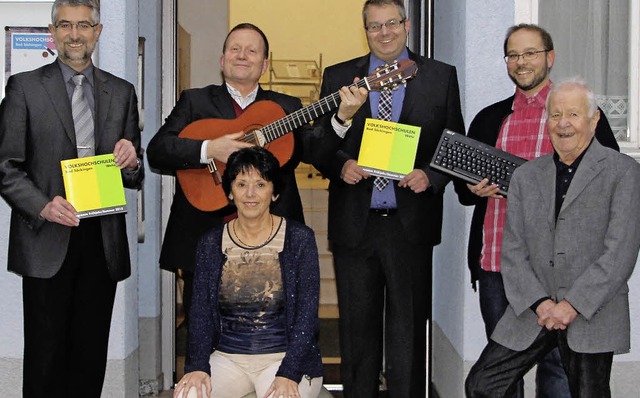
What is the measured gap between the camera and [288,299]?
3.18 meters

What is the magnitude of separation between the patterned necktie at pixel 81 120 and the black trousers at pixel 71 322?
29 cm

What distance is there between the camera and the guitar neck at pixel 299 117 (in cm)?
366

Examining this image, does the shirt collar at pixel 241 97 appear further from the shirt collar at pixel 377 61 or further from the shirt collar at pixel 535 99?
the shirt collar at pixel 535 99

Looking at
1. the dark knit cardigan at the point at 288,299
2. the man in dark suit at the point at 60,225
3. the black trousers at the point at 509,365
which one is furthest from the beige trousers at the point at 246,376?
the man in dark suit at the point at 60,225

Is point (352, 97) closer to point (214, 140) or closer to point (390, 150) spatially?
point (390, 150)

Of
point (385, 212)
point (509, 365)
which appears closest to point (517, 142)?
point (385, 212)

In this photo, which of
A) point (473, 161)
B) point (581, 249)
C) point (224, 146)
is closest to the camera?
point (581, 249)

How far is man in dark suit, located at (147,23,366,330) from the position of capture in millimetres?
3736

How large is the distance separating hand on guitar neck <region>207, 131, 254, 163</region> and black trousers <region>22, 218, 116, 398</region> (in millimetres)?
557

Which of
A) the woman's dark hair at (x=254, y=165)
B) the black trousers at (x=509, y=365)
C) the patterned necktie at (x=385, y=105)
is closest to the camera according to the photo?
the black trousers at (x=509, y=365)

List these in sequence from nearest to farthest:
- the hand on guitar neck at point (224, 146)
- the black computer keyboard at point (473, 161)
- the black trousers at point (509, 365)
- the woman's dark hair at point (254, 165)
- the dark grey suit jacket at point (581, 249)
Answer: the dark grey suit jacket at point (581, 249), the black trousers at point (509, 365), the woman's dark hair at point (254, 165), the black computer keyboard at point (473, 161), the hand on guitar neck at point (224, 146)

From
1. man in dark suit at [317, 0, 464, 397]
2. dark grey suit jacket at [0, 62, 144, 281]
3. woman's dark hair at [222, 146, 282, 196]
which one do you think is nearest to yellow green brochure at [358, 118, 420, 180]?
man in dark suit at [317, 0, 464, 397]

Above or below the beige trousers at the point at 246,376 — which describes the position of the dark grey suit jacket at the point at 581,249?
above

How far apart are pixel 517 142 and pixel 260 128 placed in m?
1.08
